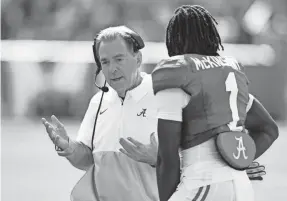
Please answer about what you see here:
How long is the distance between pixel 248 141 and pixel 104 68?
3.32ft

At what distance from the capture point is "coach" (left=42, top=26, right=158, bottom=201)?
4230 mm

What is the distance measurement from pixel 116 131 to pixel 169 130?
3.10ft

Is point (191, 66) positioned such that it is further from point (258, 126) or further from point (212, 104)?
point (258, 126)

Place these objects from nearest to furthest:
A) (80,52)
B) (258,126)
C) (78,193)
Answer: (258,126), (78,193), (80,52)

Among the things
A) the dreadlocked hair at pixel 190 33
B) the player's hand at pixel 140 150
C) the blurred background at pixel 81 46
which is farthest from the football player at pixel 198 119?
the blurred background at pixel 81 46

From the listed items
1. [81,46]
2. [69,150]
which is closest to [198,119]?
[69,150]

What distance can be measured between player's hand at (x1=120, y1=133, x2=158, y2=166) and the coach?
189 mm

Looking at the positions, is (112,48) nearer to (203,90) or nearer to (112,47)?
(112,47)

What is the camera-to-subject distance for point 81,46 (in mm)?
21422

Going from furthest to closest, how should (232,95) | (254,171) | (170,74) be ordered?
(254,171), (232,95), (170,74)

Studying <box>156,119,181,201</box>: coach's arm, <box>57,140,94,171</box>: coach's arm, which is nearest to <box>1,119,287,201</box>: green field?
<box>57,140,94,171</box>: coach's arm

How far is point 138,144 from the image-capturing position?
3.99 m

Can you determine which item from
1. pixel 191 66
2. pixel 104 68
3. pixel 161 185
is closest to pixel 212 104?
pixel 191 66

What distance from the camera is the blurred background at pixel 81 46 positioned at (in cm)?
2097
